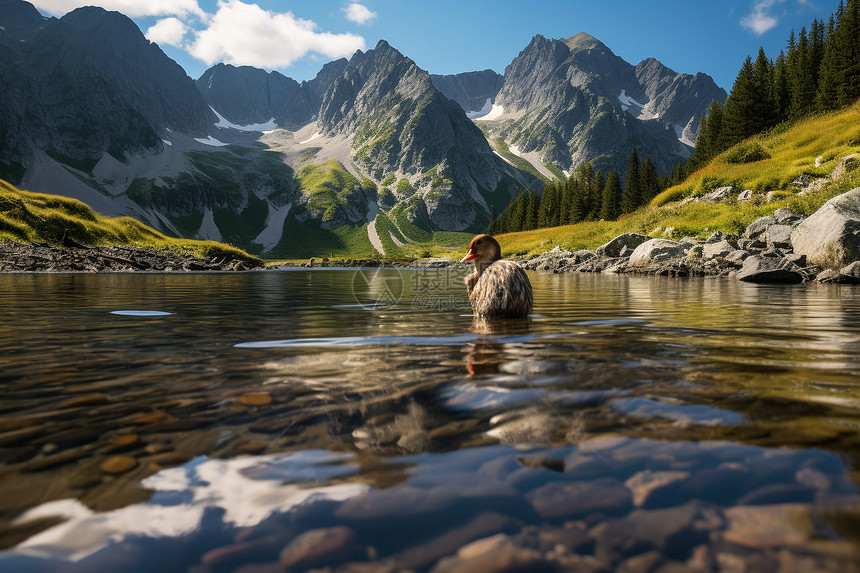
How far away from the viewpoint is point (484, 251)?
30.2ft

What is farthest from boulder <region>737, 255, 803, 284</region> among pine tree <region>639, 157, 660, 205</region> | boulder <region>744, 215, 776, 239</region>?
pine tree <region>639, 157, 660, 205</region>

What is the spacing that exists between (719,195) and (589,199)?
56965 mm

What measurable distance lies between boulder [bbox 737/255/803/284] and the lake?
16636 millimetres

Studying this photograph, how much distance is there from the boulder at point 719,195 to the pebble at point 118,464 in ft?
165

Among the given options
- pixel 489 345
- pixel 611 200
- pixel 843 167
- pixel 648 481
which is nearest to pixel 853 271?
pixel 489 345

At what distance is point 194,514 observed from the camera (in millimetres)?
1746

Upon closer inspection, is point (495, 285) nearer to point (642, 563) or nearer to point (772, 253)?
point (642, 563)

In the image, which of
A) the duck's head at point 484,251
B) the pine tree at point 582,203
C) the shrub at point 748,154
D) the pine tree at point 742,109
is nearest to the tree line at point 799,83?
the pine tree at point 742,109

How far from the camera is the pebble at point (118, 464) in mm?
2146

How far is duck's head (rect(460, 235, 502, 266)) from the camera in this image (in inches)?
360

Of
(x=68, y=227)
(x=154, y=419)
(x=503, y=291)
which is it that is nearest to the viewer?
(x=154, y=419)

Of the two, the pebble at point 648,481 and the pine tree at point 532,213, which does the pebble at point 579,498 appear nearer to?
the pebble at point 648,481

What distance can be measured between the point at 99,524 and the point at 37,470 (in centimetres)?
82

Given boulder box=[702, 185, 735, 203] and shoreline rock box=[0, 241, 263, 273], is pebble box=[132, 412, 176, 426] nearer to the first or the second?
shoreline rock box=[0, 241, 263, 273]
